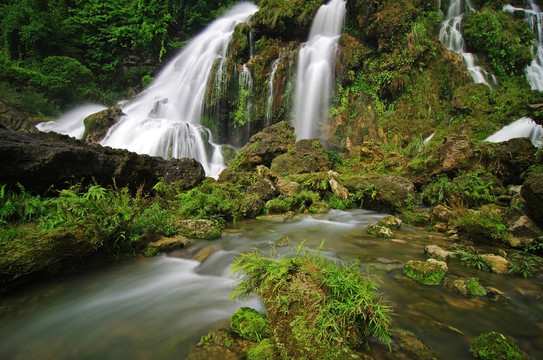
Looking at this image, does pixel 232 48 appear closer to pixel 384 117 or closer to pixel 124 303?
pixel 384 117

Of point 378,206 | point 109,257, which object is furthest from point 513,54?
point 109,257

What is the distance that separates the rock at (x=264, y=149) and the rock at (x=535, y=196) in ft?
28.8

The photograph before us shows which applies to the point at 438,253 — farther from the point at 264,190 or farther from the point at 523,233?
the point at 264,190

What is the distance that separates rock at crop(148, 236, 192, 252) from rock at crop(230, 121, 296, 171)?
6.88 meters

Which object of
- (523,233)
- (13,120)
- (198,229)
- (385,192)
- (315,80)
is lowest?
(523,233)

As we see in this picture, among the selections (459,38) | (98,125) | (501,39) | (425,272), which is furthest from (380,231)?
(459,38)

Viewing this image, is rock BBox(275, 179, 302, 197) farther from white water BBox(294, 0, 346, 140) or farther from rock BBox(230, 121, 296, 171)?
white water BBox(294, 0, 346, 140)

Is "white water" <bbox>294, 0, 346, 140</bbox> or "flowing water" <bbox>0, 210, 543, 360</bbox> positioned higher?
"white water" <bbox>294, 0, 346, 140</bbox>

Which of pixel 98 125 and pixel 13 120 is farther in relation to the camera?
pixel 98 125

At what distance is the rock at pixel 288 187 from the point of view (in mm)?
8916

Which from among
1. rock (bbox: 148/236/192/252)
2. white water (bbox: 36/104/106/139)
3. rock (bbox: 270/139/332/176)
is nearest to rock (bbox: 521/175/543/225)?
rock (bbox: 148/236/192/252)

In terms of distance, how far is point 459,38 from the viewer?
18.4 meters

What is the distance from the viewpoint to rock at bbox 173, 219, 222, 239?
5480 mm

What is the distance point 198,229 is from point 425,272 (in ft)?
13.3
